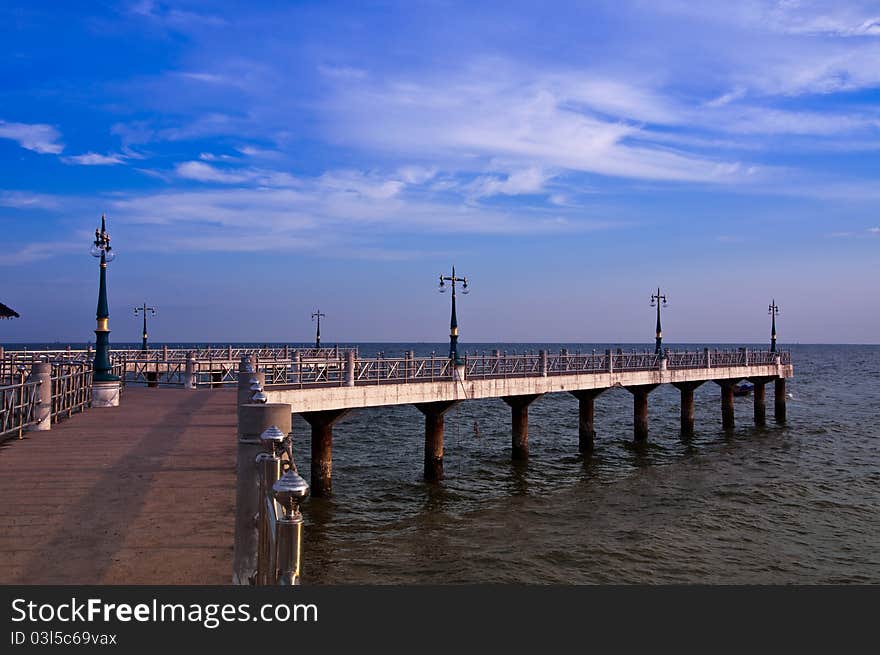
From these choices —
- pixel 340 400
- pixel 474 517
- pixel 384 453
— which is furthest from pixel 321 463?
pixel 384 453

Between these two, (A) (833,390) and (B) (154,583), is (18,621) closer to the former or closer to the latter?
(B) (154,583)

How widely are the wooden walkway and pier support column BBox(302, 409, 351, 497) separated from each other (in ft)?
30.1

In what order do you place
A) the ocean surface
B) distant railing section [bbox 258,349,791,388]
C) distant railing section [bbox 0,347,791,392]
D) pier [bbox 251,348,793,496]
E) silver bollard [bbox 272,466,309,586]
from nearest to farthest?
silver bollard [bbox 272,466,309,586] < the ocean surface < pier [bbox 251,348,793,496] < distant railing section [bbox 0,347,791,392] < distant railing section [bbox 258,349,791,388]

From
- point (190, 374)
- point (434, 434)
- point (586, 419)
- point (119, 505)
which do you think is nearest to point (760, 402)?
point (586, 419)

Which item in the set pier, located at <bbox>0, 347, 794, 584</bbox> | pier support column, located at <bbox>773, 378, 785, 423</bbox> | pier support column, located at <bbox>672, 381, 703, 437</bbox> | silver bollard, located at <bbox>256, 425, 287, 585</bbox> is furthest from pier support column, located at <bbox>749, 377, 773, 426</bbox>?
silver bollard, located at <bbox>256, 425, 287, 585</bbox>

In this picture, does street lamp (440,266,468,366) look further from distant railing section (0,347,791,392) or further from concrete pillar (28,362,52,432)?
concrete pillar (28,362,52,432)

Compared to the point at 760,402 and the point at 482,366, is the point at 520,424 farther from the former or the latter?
the point at 760,402

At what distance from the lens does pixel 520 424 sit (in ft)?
97.9

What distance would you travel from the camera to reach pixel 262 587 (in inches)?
193

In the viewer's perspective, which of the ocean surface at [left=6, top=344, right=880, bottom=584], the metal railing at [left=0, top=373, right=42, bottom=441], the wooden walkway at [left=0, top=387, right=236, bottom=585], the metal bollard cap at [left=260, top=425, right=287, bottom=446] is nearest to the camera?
the metal bollard cap at [left=260, top=425, right=287, bottom=446]

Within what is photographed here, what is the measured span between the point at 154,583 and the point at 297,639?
129 cm

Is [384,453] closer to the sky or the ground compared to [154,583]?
closer to the ground

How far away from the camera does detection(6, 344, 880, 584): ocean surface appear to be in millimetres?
16031

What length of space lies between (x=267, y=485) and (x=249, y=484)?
0.60m
